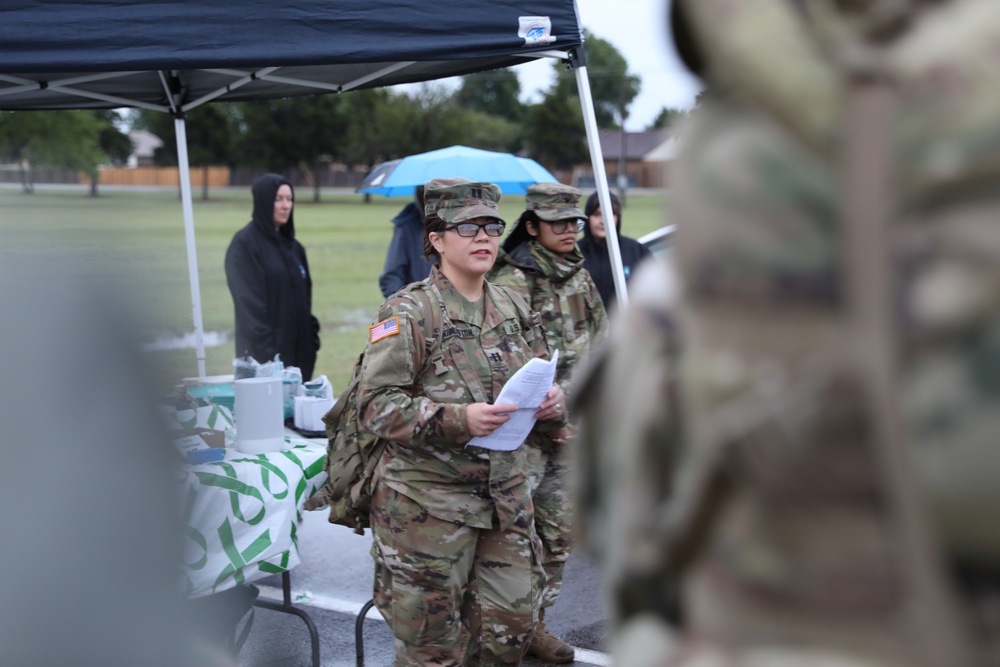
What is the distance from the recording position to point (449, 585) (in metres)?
3.89

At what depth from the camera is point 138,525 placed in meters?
1.23

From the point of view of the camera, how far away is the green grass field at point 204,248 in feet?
4.49

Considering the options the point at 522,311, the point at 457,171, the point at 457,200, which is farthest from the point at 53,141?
the point at 522,311

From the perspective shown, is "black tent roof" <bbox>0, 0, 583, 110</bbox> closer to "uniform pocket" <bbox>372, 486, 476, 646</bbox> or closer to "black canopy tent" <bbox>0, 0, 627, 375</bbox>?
"black canopy tent" <bbox>0, 0, 627, 375</bbox>

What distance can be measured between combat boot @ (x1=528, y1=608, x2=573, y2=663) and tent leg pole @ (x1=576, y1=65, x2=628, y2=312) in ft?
5.05

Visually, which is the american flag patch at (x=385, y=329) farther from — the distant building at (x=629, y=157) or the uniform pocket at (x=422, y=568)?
the distant building at (x=629, y=157)

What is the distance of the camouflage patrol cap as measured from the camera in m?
5.39

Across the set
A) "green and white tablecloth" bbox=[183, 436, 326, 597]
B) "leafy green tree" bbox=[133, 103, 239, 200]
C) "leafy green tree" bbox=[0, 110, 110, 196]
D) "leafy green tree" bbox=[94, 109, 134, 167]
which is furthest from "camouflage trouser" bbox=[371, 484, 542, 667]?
"leafy green tree" bbox=[133, 103, 239, 200]

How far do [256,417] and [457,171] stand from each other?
12.8 ft

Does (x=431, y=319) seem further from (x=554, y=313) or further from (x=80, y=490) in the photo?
(x=80, y=490)

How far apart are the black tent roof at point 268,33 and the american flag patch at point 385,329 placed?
4.57 feet

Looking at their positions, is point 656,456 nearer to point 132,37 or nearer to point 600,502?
point 600,502

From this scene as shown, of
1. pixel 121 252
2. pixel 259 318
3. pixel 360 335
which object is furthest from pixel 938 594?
pixel 360 335

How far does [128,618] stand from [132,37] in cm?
377
